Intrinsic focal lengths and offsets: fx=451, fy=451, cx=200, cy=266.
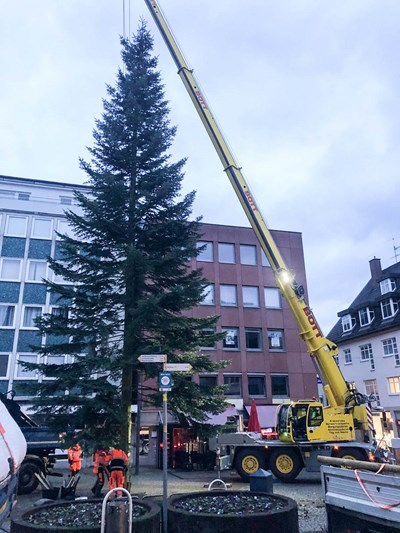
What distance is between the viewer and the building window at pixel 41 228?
29969 millimetres

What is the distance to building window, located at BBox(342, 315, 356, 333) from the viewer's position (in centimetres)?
3885

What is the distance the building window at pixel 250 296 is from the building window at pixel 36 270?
44.9ft

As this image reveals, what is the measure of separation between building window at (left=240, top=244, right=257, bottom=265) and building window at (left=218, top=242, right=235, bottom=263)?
0.71m

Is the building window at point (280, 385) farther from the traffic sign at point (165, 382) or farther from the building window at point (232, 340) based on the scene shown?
the traffic sign at point (165, 382)

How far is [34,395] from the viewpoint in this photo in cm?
1324

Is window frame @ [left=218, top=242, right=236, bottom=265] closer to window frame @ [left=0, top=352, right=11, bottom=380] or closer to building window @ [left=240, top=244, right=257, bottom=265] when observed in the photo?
building window @ [left=240, top=244, right=257, bottom=265]

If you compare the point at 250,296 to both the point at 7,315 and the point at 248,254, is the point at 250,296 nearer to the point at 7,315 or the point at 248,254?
the point at 248,254

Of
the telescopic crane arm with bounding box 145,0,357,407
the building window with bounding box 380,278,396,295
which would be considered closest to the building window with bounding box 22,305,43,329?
the telescopic crane arm with bounding box 145,0,357,407

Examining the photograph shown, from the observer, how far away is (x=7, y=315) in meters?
27.8

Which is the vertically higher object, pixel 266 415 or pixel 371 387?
pixel 371 387

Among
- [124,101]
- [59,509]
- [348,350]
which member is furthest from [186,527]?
[348,350]

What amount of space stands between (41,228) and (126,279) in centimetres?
1854

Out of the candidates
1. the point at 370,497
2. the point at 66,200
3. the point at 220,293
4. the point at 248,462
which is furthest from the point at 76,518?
the point at 66,200

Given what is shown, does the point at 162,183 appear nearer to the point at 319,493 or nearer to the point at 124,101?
the point at 124,101
